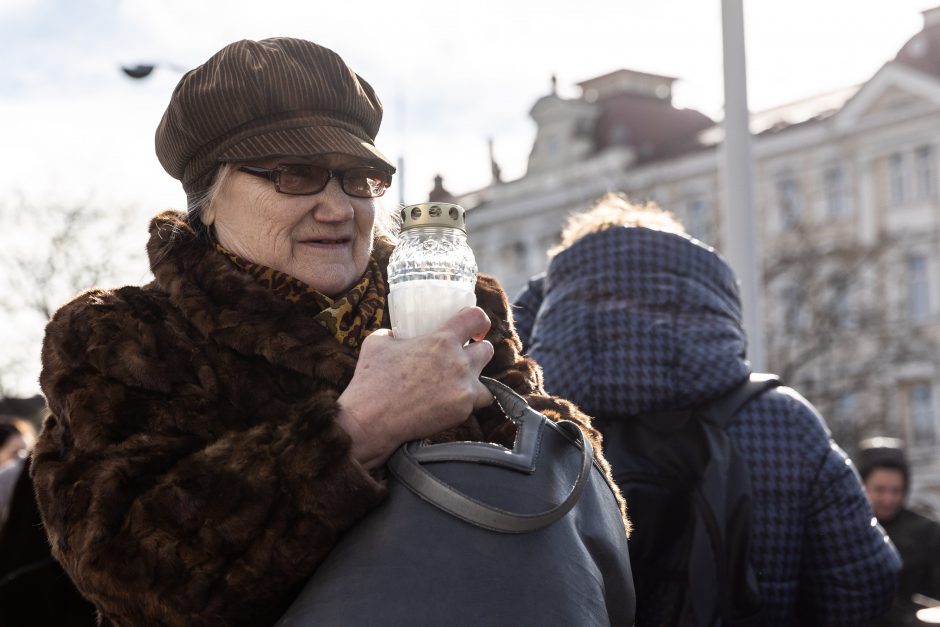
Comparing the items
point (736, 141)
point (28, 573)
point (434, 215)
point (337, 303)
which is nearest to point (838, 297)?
point (736, 141)

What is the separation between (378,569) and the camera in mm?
2041

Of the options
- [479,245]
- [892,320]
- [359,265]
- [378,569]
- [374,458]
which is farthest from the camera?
[479,245]

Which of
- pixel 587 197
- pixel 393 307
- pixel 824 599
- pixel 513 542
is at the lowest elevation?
pixel 824 599

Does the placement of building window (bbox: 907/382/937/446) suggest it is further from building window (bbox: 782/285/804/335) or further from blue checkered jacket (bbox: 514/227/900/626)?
blue checkered jacket (bbox: 514/227/900/626)

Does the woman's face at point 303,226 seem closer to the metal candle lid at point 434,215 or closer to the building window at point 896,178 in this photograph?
the metal candle lid at point 434,215

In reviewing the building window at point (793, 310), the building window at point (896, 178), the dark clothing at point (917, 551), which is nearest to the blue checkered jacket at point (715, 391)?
the dark clothing at point (917, 551)

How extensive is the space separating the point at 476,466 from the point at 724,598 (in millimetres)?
1474

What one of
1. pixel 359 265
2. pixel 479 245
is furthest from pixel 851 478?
pixel 479 245

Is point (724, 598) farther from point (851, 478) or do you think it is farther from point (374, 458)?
point (374, 458)

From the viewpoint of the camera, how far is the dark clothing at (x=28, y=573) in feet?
14.8

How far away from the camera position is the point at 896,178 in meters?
38.8

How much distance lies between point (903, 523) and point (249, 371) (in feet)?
19.6

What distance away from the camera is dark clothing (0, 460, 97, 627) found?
4.50m

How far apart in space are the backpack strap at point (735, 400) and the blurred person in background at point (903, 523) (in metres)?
3.65
